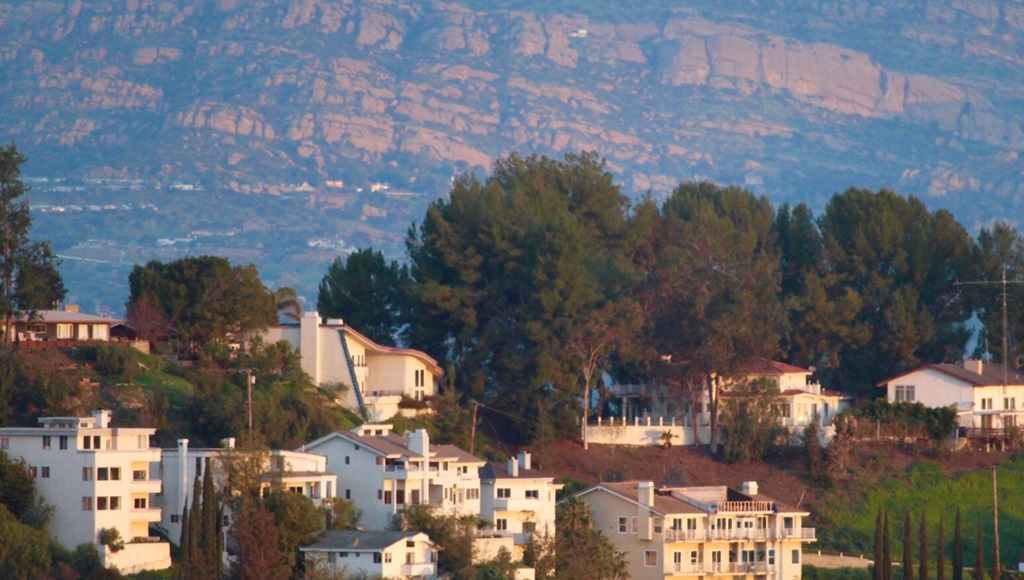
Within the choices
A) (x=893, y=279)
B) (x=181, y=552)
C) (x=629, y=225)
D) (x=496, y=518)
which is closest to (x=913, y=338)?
(x=893, y=279)

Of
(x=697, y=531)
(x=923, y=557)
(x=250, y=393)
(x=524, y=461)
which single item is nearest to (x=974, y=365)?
(x=923, y=557)

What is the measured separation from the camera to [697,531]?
8044 cm

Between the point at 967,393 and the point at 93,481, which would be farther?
the point at 967,393

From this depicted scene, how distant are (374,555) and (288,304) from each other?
119 ft

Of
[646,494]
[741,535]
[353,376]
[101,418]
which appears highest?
[353,376]

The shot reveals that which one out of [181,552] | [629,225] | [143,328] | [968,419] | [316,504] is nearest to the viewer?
[181,552]

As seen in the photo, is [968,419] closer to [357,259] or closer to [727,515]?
[727,515]

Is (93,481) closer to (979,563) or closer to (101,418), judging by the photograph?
(101,418)

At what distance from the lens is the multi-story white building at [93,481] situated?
229ft

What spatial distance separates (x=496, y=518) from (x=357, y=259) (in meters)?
30.5

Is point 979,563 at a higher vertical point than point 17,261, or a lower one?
lower

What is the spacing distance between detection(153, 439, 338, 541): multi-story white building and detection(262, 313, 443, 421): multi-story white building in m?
17.7

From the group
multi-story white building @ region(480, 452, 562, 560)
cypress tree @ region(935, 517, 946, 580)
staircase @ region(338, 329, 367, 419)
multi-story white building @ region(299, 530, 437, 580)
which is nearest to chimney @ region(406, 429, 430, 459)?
multi-story white building @ region(480, 452, 562, 560)

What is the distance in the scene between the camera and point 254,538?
219 feet
